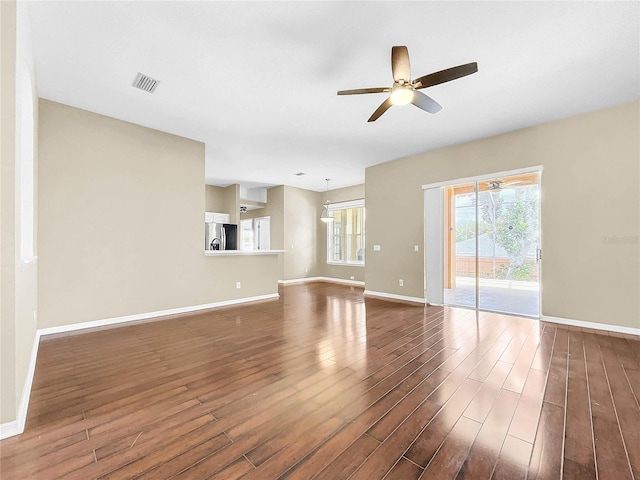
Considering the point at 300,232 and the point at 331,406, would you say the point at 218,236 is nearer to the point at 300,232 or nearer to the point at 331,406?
the point at 300,232

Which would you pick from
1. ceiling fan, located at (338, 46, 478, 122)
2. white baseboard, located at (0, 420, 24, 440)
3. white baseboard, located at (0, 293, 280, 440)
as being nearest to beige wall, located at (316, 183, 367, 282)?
white baseboard, located at (0, 293, 280, 440)

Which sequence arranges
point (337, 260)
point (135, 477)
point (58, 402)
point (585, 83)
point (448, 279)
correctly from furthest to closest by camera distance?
point (337, 260)
point (448, 279)
point (585, 83)
point (58, 402)
point (135, 477)

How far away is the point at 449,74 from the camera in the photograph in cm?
229

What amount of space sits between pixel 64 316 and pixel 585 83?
693 centimetres

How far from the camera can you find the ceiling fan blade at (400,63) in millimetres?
2189

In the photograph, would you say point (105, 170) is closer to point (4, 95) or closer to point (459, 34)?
point (4, 95)

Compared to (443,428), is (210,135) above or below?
above

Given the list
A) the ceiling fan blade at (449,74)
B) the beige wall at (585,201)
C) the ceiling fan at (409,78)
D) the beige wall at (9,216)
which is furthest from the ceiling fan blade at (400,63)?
the beige wall at (585,201)

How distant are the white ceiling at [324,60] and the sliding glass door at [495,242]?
108cm

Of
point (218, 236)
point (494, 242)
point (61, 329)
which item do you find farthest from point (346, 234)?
point (61, 329)

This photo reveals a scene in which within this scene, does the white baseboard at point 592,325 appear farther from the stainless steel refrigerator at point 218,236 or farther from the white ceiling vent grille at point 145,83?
the stainless steel refrigerator at point 218,236

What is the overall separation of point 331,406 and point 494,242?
431cm

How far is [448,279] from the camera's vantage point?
578 cm

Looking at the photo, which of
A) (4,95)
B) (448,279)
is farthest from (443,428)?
(448,279)
